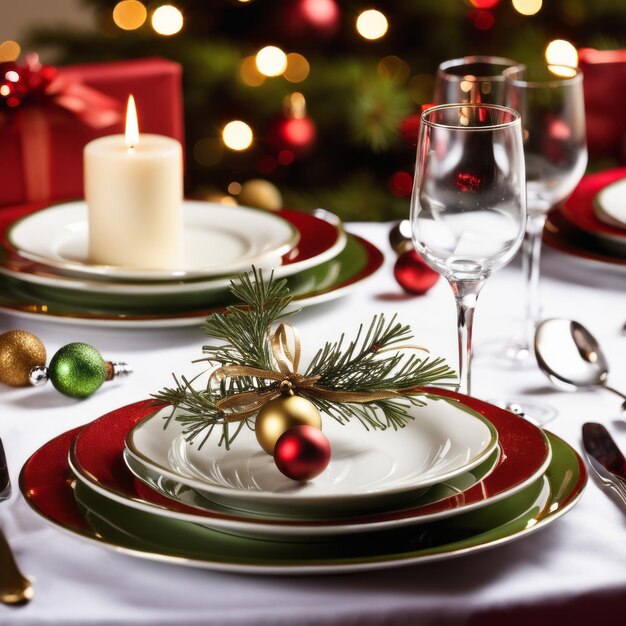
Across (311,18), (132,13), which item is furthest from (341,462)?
(132,13)

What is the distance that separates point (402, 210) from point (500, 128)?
5.54 feet

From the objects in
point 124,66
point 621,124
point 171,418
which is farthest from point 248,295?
point 621,124

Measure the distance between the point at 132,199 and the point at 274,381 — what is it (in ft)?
1.45

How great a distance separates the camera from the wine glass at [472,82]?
107 centimetres

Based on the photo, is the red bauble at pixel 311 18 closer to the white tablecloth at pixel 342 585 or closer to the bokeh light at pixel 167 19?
the bokeh light at pixel 167 19

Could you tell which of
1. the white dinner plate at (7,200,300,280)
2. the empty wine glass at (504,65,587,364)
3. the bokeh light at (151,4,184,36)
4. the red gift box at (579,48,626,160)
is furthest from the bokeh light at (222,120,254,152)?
the empty wine glass at (504,65,587,364)

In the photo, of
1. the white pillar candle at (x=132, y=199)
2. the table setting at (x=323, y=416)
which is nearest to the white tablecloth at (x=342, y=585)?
the table setting at (x=323, y=416)

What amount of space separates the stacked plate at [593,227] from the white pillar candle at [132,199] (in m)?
0.48

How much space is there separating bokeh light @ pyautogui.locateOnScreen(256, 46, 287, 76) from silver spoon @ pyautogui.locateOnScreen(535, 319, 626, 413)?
154 cm

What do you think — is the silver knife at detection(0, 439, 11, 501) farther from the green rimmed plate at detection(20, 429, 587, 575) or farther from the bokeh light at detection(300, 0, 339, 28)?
the bokeh light at detection(300, 0, 339, 28)

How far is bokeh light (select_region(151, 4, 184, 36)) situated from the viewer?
2.33 metres

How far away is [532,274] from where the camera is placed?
107cm

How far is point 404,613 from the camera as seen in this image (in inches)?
22.8

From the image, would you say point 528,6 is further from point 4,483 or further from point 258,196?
point 4,483
